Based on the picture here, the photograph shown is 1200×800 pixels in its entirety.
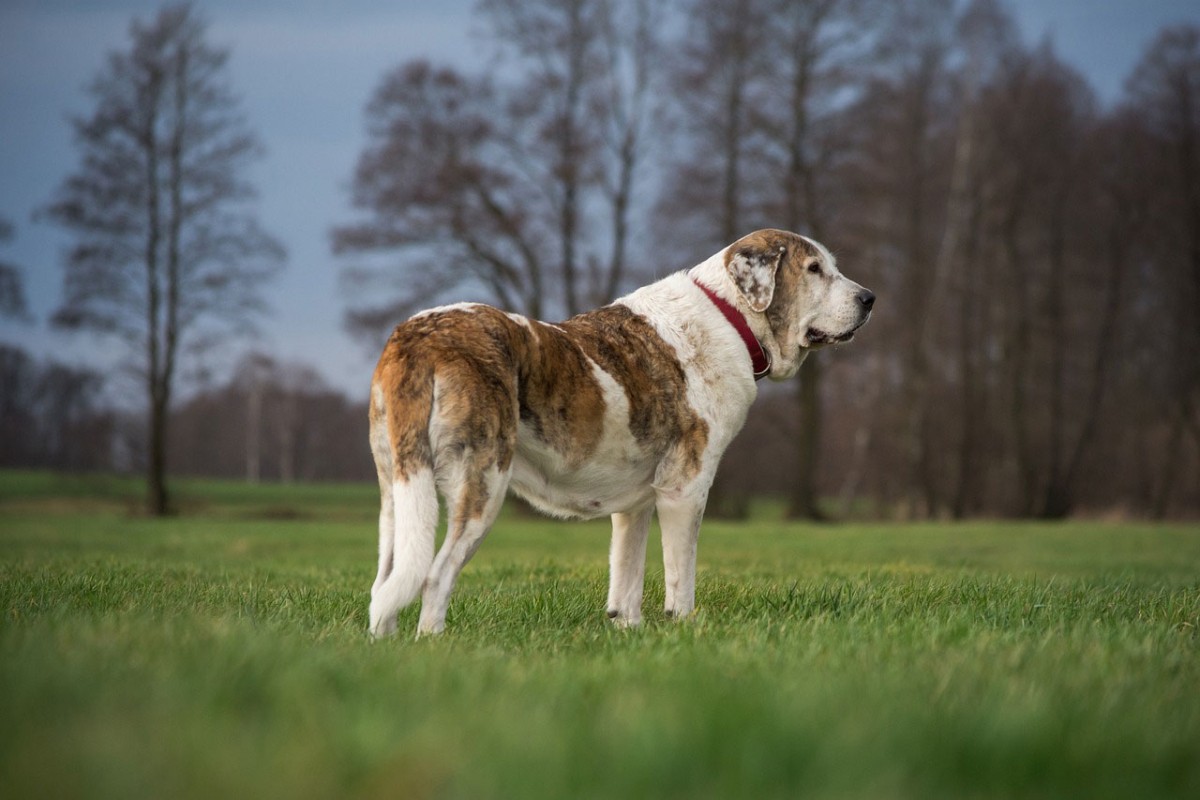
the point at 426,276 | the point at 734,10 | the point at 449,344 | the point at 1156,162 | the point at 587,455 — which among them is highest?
the point at 734,10

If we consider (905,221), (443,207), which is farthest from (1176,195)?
(443,207)

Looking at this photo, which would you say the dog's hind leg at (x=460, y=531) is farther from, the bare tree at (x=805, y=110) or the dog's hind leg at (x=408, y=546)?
the bare tree at (x=805, y=110)

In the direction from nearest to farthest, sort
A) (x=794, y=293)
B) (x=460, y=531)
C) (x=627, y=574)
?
(x=460, y=531) < (x=627, y=574) < (x=794, y=293)

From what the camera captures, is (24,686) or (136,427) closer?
(24,686)

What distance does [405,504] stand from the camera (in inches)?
166

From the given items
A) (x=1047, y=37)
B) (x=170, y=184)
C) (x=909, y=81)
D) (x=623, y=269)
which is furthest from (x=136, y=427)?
(x=1047, y=37)

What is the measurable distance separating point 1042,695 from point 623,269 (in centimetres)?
2588

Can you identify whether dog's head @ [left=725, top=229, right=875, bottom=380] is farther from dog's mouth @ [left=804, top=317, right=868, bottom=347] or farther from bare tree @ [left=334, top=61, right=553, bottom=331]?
bare tree @ [left=334, top=61, right=553, bottom=331]

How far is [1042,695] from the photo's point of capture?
9.69ft

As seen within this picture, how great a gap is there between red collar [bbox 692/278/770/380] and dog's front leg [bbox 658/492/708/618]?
3.06ft

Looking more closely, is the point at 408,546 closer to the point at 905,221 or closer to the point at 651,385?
the point at 651,385

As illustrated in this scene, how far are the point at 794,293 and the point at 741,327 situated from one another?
0.41 meters

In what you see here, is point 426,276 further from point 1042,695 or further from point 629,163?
point 1042,695

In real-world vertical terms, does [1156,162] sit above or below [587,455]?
above
